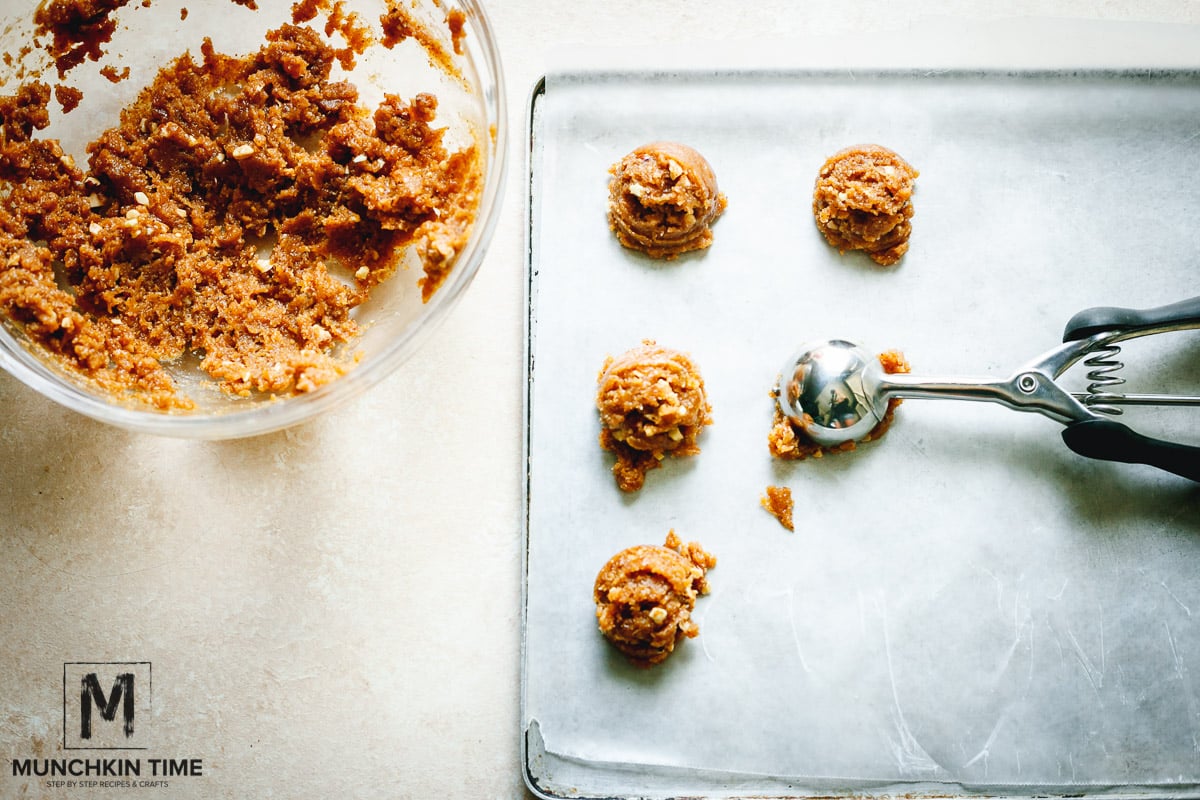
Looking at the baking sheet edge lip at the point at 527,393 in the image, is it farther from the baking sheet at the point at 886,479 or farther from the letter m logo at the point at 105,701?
the letter m logo at the point at 105,701

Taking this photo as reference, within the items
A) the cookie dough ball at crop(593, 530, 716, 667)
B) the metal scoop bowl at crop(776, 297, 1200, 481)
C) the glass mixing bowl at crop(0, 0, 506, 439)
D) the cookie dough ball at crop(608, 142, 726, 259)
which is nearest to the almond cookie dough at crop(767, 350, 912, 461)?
the metal scoop bowl at crop(776, 297, 1200, 481)

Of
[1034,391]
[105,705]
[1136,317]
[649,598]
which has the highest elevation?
[1136,317]

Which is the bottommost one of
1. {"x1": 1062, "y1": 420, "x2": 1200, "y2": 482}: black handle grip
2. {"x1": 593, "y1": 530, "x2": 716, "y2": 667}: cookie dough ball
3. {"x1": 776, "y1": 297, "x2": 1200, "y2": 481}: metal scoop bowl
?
{"x1": 593, "y1": 530, "x2": 716, "y2": 667}: cookie dough ball

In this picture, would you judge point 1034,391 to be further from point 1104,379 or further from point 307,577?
point 307,577

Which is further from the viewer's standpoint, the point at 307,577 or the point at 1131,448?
the point at 307,577

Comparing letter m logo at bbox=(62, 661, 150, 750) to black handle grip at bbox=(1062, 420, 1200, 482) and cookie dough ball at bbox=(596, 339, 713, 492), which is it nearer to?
cookie dough ball at bbox=(596, 339, 713, 492)

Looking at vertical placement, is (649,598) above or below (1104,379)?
below

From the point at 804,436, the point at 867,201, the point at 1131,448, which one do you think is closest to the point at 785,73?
the point at 867,201
